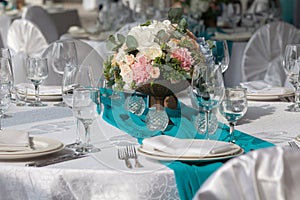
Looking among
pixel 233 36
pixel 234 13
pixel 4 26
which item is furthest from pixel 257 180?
pixel 4 26

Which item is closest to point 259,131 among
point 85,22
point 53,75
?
point 53,75

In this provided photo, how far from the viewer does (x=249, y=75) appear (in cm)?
521

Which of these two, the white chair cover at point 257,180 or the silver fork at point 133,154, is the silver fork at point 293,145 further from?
the white chair cover at point 257,180

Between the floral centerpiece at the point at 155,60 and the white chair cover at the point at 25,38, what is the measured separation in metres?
3.52

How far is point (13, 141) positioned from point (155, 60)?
0.53 metres

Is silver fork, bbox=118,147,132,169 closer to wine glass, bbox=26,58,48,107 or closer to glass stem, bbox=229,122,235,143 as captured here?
glass stem, bbox=229,122,235,143

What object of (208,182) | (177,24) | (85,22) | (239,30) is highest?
(177,24)

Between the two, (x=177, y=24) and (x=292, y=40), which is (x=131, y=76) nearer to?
(x=177, y=24)

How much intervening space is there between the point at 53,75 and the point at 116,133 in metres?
1.81

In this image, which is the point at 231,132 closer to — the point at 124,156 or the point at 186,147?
the point at 186,147

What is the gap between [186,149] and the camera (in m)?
2.12

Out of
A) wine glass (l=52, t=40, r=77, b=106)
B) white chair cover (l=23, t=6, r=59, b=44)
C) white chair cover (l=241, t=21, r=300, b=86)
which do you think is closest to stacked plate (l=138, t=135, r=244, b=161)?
wine glass (l=52, t=40, r=77, b=106)

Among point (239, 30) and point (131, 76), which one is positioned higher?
point (131, 76)

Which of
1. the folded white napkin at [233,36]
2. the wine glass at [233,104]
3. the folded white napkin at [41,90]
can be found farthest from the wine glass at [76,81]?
the folded white napkin at [233,36]
